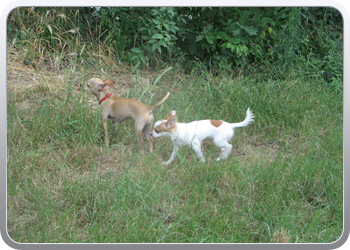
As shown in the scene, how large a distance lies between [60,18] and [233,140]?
340cm

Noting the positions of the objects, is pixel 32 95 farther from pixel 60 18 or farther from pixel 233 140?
pixel 233 140

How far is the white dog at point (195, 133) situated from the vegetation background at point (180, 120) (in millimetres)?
152

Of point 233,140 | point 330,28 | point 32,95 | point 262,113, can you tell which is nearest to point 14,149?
point 32,95

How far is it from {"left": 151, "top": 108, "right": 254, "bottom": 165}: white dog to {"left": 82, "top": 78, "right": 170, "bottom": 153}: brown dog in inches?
8.5

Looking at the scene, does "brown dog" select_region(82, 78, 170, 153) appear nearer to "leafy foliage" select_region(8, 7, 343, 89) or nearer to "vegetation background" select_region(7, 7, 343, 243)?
"vegetation background" select_region(7, 7, 343, 243)

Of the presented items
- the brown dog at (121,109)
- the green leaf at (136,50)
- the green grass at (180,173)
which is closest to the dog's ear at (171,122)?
the brown dog at (121,109)

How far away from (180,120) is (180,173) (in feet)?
3.17

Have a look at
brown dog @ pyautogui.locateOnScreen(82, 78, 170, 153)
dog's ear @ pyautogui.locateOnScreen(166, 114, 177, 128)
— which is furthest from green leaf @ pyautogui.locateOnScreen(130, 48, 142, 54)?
dog's ear @ pyautogui.locateOnScreen(166, 114, 177, 128)

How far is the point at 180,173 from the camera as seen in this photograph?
3.65 m

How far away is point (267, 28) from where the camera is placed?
5.12 metres

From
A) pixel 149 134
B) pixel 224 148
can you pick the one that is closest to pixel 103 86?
pixel 149 134

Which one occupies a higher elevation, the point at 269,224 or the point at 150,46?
the point at 150,46

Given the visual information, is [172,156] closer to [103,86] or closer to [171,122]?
[171,122]

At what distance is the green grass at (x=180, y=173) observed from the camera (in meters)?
2.92
